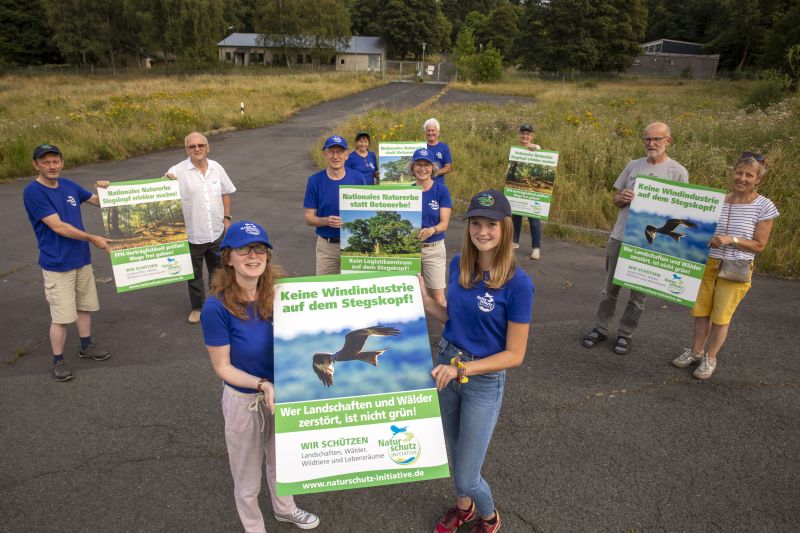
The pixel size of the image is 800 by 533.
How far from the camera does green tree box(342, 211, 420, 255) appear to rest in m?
4.96

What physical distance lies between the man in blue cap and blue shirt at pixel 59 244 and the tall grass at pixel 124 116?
452 inches

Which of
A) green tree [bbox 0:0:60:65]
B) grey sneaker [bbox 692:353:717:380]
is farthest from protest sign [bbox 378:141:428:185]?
green tree [bbox 0:0:60:65]

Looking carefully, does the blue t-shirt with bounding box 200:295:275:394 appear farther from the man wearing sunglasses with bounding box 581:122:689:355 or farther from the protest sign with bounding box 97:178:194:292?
the man wearing sunglasses with bounding box 581:122:689:355

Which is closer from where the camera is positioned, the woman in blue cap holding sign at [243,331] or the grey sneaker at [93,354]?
the woman in blue cap holding sign at [243,331]

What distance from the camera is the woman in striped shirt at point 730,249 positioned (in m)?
4.45

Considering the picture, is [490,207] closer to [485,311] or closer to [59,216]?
[485,311]

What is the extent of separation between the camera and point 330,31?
66938mm

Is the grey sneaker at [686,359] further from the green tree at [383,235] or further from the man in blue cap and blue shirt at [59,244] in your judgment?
the man in blue cap and blue shirt at [59,244]

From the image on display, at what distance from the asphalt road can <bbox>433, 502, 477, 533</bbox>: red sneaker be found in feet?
0.48

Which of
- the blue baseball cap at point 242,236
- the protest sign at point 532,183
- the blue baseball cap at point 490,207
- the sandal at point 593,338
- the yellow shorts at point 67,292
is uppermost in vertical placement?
the blue baseball cap at point 490,207

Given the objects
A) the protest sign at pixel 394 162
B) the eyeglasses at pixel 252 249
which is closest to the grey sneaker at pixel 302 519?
the eyeglasses at pixel 252 249

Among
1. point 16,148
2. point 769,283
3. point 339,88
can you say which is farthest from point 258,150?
point 339,88

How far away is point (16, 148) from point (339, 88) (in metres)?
29.6

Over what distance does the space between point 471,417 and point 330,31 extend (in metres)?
72.6
